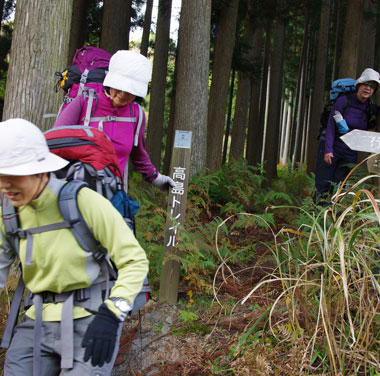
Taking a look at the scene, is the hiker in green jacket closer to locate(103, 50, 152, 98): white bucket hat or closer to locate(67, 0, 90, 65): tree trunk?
locate(103, 50, 152, 98): white bucket hat

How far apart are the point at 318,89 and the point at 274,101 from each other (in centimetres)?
164

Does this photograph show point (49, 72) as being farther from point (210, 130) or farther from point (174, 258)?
point (210, 130)

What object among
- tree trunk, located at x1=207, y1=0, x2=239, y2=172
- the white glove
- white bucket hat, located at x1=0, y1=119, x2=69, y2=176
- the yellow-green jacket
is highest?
tree trunk, located at x1=207, y1=0, x2=239, y2=172

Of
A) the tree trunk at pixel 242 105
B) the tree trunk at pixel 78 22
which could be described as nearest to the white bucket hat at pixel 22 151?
the tree trunk at pixel 78 22

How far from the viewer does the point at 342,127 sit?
629 cm

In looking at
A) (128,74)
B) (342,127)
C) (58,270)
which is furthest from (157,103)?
(58,270)

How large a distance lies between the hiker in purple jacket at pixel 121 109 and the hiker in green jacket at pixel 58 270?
49.5 inches

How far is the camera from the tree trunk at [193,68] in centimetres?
805

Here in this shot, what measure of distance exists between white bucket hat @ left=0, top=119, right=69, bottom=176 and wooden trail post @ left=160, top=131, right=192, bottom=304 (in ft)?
8.24

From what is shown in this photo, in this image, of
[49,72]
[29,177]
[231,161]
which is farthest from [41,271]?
[231,161]

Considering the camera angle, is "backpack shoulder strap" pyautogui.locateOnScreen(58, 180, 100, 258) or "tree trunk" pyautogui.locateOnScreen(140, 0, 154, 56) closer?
"backpack shoulder strap" pyautogui.locateOnScreen(58, 180, 100, 258)

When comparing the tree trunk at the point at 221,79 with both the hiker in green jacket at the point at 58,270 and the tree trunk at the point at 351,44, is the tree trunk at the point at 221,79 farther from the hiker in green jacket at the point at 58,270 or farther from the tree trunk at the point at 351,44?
the hiker in green jacket at the point at 58,270

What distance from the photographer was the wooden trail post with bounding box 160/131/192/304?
4617mm

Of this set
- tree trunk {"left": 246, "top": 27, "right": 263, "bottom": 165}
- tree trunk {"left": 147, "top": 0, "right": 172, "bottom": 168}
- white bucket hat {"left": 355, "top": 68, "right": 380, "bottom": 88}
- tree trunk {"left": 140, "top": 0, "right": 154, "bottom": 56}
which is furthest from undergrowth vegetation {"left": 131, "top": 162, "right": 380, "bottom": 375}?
tree trunk {"left": 246, "top": 27, "right": 263, "bottom": 165}
